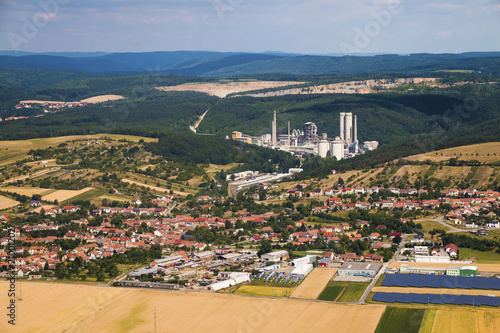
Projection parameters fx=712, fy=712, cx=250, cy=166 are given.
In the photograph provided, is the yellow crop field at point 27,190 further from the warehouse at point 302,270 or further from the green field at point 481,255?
the green field at point 481,255

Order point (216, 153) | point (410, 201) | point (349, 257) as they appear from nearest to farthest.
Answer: point (349, 257)
point (410, 201)
point (216, 153)

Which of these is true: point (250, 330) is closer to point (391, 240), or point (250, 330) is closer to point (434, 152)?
point (391, 240)

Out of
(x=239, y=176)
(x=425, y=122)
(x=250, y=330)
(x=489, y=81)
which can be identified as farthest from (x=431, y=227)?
(x=489, y=81)

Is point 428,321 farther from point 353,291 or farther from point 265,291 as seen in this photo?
point 265,291

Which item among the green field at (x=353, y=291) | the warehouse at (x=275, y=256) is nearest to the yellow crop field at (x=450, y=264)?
the green field at (x=353, y=291)

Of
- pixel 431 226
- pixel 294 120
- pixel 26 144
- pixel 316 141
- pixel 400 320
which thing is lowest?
pixel 316 141

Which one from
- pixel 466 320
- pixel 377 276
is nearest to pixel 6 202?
pixel 377 276

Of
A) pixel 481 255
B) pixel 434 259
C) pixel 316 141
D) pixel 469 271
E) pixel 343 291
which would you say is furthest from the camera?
pixel 316 141

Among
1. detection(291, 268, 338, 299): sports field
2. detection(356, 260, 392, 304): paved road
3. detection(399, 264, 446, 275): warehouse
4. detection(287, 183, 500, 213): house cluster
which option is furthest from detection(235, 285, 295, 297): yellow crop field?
detection(287, 183, 500, 213): house cluster
